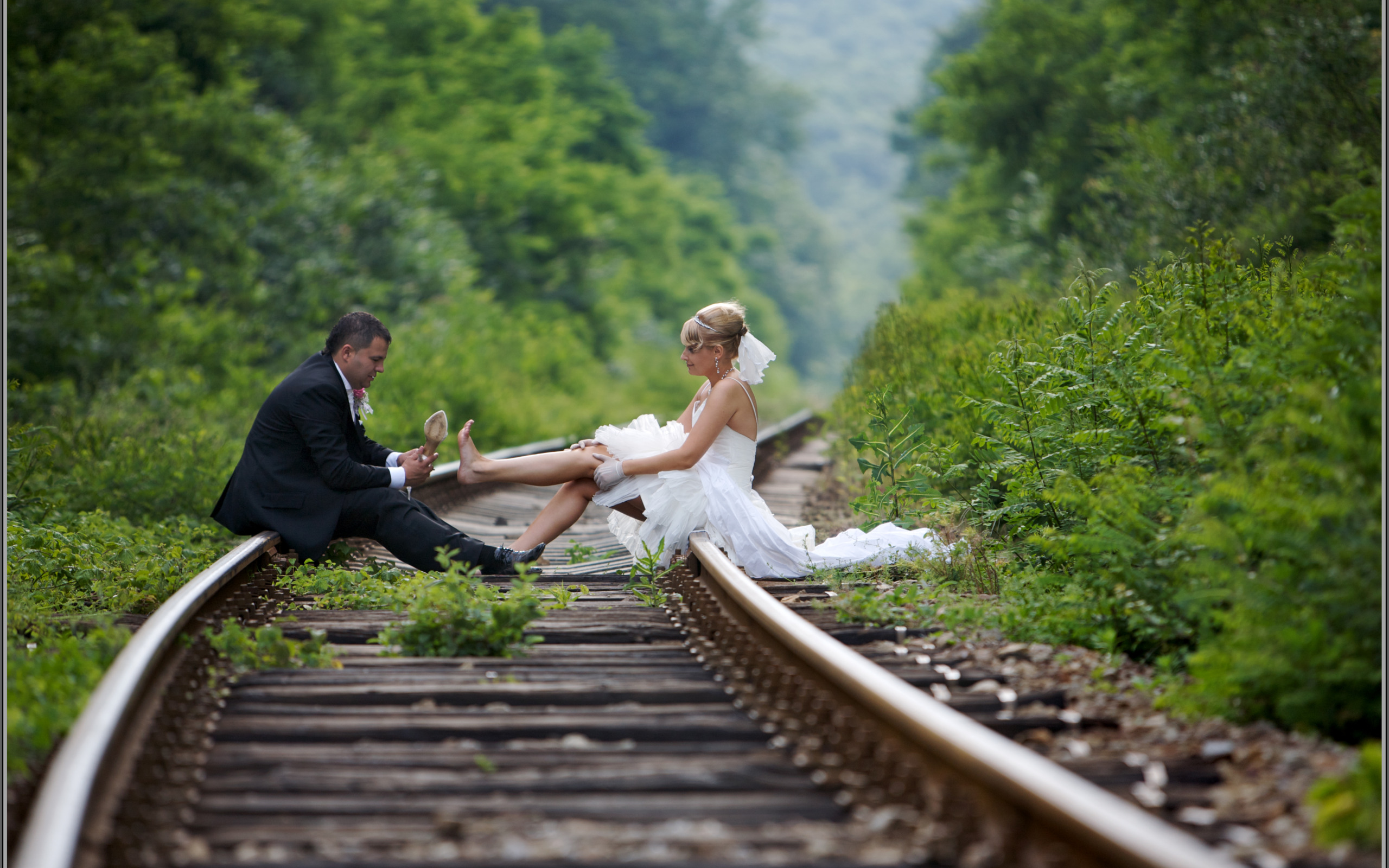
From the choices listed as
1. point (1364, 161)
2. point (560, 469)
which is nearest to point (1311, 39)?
point (1364, 161)

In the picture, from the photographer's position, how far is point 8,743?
2.82 m

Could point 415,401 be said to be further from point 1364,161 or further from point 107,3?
point 1364,161

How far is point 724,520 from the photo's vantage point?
587cm

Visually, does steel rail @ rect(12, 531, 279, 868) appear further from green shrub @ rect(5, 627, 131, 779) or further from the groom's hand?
the groom's hand

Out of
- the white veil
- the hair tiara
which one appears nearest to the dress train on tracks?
the white veil

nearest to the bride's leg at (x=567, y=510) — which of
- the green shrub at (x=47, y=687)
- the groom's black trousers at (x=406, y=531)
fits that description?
the groom's black trousers at (x=406, y=531)

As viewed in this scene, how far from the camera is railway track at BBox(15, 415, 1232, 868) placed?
241 centimetres

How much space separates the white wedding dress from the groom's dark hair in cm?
128

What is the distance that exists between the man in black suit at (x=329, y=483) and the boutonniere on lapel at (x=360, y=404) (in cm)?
6

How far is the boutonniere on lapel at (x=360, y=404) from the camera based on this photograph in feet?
20.9

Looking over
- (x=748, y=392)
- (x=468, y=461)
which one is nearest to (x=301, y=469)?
(x=468, y=461)

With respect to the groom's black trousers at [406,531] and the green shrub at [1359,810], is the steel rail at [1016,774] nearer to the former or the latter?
the green shrub at [1359,810]

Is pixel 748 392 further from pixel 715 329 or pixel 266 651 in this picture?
pixel 266 651

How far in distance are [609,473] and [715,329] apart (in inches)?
38.0
